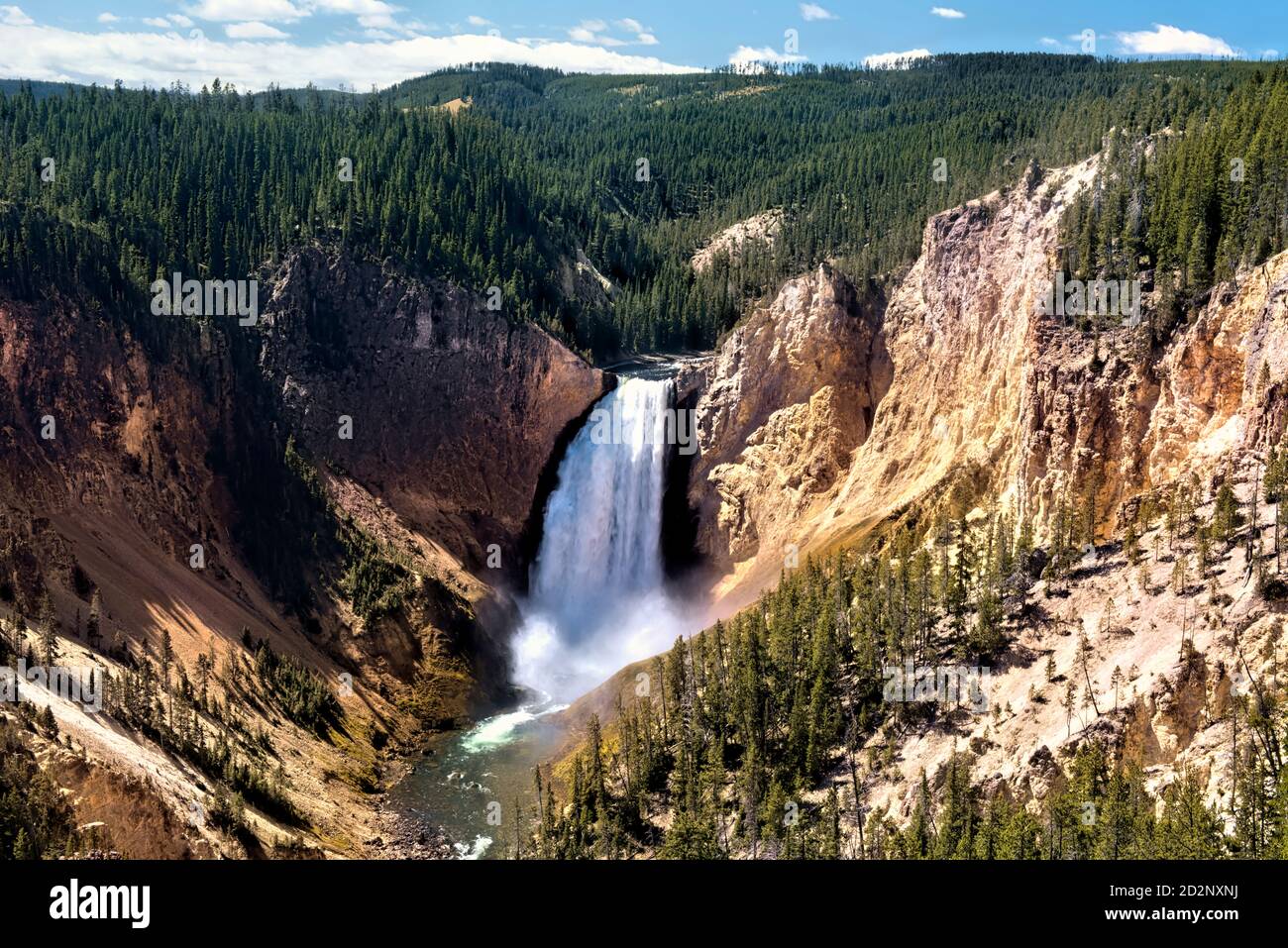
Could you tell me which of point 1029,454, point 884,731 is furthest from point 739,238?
point 884,731

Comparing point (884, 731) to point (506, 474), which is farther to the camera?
point (506, 474)

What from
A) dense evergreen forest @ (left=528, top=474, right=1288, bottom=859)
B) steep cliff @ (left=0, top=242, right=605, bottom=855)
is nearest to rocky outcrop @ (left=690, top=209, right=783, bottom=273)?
steep cliff @ (left=0, top=242, right=605, bottom=855)

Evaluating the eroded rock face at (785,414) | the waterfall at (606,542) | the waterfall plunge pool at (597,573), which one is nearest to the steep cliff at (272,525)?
the waterfall plunge pool at (597,573)

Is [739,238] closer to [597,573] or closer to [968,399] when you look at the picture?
[597,573]

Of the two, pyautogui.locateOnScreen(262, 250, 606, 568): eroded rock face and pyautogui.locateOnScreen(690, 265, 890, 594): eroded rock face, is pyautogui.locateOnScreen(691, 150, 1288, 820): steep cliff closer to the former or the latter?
pyautogui.locateOnScreen(690, 265, 890, 594): eroded rock face

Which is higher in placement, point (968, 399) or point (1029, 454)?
point (968, 399)

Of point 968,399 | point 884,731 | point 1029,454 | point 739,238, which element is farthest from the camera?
point 739,238

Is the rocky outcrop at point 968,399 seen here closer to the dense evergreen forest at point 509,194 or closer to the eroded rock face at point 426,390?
the dense evergreen forest at point 509,194
